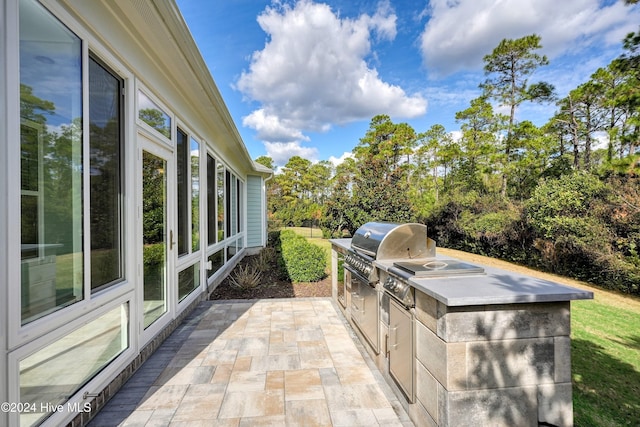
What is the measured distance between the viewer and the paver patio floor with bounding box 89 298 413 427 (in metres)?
2.27

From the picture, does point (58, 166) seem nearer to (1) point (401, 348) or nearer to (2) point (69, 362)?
(2) point (69, 362)

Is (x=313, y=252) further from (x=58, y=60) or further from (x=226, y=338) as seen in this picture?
(x=58, y=60)

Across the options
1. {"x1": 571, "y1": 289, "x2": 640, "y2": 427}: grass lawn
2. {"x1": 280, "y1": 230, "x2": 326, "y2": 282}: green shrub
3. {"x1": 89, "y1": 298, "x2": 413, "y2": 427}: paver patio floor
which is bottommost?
{"x1": 571, "y1": 289, "x2": 640, "y2": 427}: grass lawn

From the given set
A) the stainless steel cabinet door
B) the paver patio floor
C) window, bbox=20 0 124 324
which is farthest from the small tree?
window, bbox=20 0 124 324

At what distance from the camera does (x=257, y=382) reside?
276 centimetres

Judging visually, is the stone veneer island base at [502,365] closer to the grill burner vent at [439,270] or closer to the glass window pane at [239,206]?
the grill burner vent at [439,270]

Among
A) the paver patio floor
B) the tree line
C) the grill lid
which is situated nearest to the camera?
the paver patio floor

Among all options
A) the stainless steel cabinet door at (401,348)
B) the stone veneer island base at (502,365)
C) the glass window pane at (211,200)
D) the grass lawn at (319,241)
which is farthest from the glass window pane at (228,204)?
the stone veneer island base at (502,365)

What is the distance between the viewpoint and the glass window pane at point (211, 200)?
590 cm

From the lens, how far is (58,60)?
1950 millimetres

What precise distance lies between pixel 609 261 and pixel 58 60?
11.3 metres

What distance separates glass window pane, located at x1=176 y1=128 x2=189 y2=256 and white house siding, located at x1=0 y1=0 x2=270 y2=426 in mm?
154

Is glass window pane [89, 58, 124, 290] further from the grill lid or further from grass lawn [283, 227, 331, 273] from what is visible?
grass lawn [283, 227, 331, 273]

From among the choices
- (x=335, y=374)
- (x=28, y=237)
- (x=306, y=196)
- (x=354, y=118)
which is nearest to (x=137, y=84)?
(x=28, y=237)
